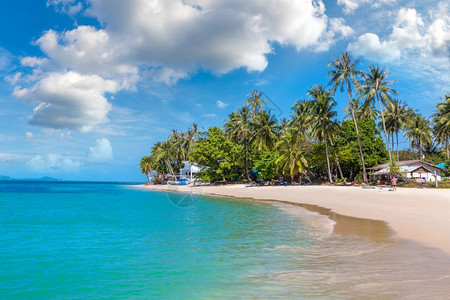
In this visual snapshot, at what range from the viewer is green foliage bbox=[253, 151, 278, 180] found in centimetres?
4781

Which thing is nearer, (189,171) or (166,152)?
(189,171)

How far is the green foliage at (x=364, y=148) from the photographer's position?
43031 millimetres

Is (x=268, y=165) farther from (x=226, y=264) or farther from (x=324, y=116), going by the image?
(x=226, y=264)

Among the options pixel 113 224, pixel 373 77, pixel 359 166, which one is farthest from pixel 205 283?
pixel 359 166

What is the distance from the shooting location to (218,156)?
Result: 54.4 m

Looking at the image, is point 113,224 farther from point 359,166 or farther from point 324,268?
point 359,166

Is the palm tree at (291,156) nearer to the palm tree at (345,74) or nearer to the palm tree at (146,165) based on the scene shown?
the palm tree at (345,74)

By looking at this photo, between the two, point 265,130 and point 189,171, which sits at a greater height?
point 265,130

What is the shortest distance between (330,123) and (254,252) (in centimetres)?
3607

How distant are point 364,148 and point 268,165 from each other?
46.2ft

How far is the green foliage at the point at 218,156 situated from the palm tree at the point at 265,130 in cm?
586

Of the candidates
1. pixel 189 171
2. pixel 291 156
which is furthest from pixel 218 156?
Result: pixel 189 171

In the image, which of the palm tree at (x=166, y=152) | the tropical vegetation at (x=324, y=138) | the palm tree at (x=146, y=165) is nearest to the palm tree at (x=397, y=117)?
the tropical vegetation at (x=324, y=138)

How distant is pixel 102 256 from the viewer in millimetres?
9141
